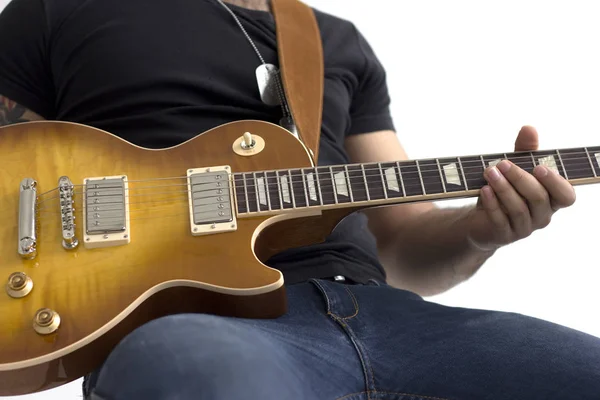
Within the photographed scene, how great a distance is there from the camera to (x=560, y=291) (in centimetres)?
166

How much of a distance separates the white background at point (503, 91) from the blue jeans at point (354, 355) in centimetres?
85

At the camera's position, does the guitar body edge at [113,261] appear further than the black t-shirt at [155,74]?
No

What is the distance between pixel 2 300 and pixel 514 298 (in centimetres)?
133

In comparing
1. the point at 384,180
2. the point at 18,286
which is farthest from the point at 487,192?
the point at 18,286

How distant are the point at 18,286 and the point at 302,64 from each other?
628 millimetres

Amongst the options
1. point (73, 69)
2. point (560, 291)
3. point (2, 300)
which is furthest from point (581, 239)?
point (2, 300)

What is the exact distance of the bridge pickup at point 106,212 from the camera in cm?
79

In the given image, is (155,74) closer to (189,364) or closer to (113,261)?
(113,261)

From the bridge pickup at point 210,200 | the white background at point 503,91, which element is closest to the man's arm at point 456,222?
the bridge pickup at point 210,200

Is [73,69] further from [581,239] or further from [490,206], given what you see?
[581,239]

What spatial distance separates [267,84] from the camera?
3.62ft

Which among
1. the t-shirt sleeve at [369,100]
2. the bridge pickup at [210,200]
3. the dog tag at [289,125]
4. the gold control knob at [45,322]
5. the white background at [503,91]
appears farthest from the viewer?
the white background at [503,91]

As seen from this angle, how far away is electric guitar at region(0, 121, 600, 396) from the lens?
745mm

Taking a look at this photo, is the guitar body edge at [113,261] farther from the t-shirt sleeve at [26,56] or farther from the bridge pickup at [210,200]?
the t-shirt sleeve at [26,56]
